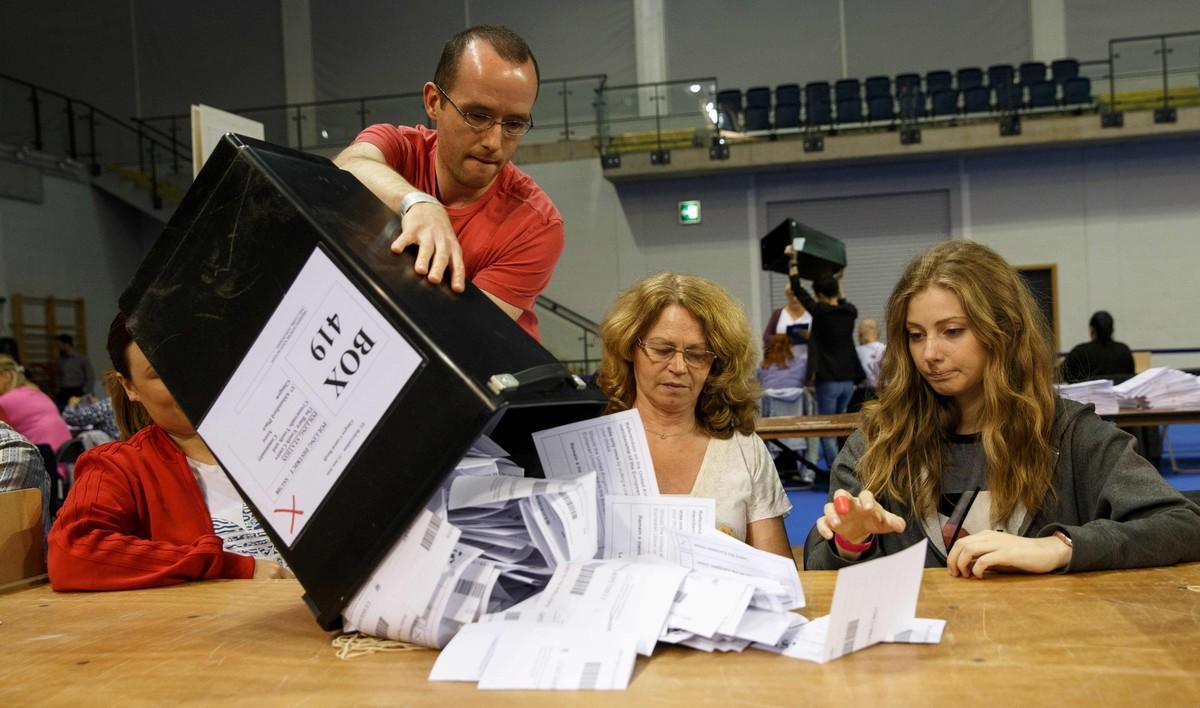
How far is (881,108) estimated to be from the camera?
10.2 metres

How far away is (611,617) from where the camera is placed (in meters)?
0.87

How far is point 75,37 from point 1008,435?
1429 cm

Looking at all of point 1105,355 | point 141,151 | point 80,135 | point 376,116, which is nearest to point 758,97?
point 376,116

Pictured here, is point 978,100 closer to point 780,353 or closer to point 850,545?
point 780,353

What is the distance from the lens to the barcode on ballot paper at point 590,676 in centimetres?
78

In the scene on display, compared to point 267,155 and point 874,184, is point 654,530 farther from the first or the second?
point 874,184

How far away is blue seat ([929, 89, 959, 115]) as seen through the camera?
10.1 m

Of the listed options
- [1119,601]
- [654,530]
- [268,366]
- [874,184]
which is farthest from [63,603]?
[874,184]

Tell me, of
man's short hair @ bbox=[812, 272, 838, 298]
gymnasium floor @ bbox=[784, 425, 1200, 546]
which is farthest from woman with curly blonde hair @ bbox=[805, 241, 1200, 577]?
man's short hair @ bbox=[812, 272, 838, 298]

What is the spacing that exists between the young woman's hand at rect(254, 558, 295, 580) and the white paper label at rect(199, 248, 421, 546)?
1.70ft

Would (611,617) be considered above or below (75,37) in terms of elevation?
below

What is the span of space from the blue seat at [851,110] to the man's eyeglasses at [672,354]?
29.7 feet

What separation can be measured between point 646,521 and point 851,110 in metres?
10.1

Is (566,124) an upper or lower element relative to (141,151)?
lower
